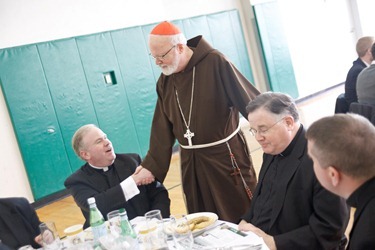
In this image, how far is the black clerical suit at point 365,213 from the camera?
55.5 inches

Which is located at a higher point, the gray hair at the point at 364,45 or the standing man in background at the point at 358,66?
the gray hair at the point at 364,45

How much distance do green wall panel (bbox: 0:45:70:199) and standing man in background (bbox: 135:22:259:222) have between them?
3829 mm

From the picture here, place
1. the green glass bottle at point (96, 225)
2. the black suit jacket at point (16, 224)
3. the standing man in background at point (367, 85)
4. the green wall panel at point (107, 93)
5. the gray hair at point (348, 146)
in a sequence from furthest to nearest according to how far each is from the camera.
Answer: the green wall panel at point (107, 93) < the standing man in background at point (367, 85) < the black suit jacket at point (16, 224) < the green glass bottle at point (96, 225) < the gray hair at point (348, 146)

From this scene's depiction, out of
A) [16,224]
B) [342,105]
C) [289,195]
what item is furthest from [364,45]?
[16,224]

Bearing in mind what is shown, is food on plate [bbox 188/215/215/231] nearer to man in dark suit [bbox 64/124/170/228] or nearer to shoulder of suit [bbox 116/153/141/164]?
man in dark suit [bbox 64/124/170/228]

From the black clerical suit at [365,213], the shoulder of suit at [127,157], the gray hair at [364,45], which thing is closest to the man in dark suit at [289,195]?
the black clerical suit at [365,213]

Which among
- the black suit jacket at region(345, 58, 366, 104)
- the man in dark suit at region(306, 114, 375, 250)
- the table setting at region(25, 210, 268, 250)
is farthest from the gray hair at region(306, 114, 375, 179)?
the black suit jacket at region(345, 58, 366, 104)

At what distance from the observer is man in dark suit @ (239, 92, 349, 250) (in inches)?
80.2

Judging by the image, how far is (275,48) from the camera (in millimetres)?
10359

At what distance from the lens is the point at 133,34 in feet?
25.3

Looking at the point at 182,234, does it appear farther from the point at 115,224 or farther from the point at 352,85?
the point at 352,85

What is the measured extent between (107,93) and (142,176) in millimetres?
4514

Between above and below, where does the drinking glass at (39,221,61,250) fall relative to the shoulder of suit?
below

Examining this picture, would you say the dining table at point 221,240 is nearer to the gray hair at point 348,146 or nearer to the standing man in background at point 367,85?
the gray hair at point 348,146
